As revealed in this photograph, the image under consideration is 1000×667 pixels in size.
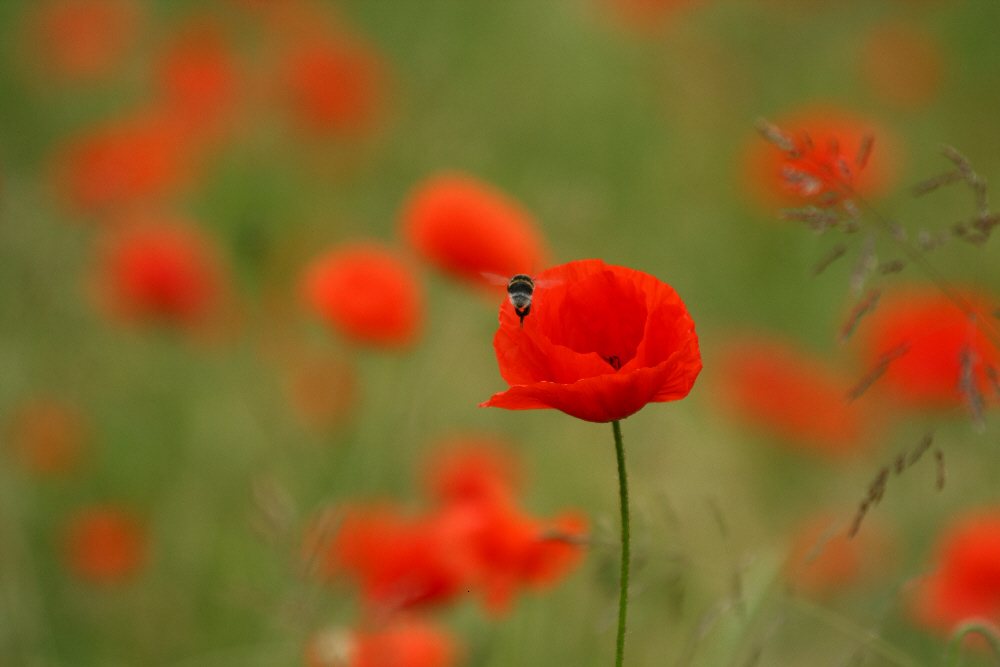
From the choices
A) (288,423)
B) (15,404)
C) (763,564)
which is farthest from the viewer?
(288,423)

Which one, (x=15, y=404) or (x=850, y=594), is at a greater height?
(x=15, y=404)

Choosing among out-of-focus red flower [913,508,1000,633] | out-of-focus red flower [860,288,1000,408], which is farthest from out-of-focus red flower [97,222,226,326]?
out-of-focus red flower [913,508,1000,633]

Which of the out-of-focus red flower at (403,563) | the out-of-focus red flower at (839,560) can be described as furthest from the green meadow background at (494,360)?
the out-of-focus red flower at (403,563)

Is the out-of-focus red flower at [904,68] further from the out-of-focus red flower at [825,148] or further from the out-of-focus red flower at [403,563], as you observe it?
the out-of-focus red flower at [403,563]

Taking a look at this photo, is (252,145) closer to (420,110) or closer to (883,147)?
(420,110)

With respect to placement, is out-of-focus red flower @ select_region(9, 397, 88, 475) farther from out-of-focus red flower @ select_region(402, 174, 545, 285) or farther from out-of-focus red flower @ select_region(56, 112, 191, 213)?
out-of-focus red flower @ select_region(402, 174, 545, 285)

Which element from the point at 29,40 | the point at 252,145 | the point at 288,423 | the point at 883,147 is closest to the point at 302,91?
the point at 252,145
